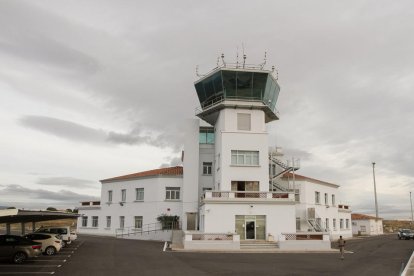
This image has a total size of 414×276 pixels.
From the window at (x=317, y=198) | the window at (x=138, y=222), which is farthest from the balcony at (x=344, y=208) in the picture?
the window at (x=138, y=222)

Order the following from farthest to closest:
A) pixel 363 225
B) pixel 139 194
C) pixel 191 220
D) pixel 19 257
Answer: pixel 363 225
pixel 139 194
pixel 191 220
pixel 19 257

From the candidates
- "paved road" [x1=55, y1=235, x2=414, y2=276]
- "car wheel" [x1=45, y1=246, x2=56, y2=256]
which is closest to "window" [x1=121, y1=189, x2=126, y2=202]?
"car wheel" [x1=45, y1=246, x2=56, y2=256]

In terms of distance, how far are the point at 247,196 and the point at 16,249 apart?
70.8 feet

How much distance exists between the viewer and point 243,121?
140 ft

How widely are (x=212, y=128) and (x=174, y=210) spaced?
1043 centimetres

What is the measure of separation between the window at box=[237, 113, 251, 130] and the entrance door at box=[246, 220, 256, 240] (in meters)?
9.88

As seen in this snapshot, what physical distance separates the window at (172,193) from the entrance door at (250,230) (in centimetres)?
1263

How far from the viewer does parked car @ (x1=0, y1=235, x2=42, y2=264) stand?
74.7 feet

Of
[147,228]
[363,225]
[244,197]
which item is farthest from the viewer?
[363,225]

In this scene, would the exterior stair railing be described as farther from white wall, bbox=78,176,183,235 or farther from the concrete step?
the concrete step

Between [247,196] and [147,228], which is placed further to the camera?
[147,228]

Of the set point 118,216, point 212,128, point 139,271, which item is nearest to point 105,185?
point 118,216

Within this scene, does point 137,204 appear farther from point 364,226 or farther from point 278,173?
point 364,226

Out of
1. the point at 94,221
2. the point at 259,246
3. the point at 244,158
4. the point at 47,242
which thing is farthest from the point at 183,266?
the point at 94,221
